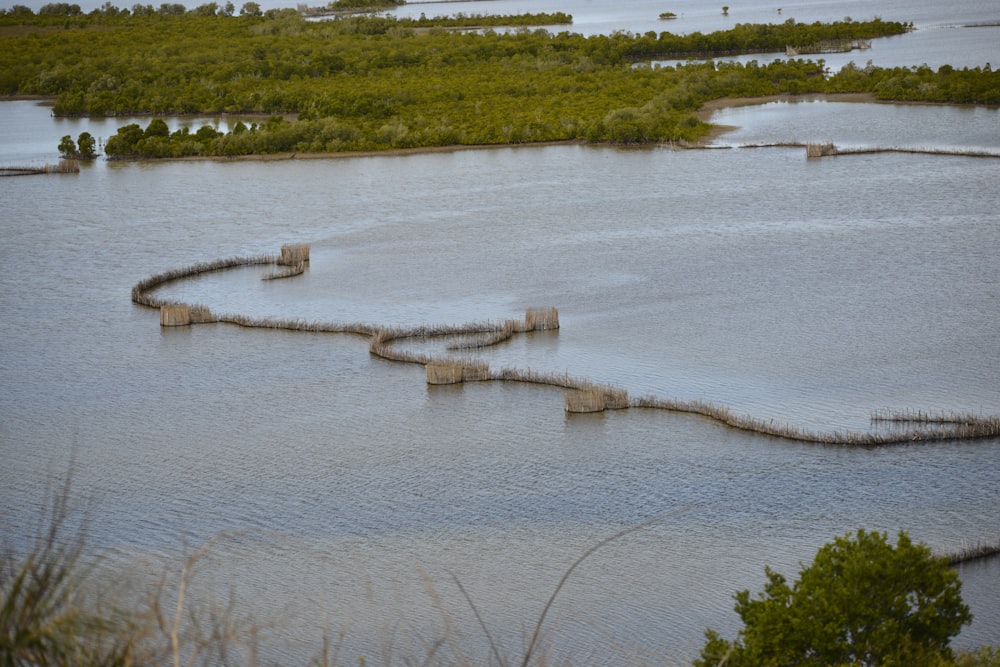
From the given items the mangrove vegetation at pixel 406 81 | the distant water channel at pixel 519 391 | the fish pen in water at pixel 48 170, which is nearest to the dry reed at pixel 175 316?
the distant water channel at pixel 519 391

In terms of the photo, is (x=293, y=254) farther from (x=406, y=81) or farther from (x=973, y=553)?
(x=406, y=81)

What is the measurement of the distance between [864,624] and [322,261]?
90.7ft

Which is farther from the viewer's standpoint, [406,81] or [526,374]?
[406,81]

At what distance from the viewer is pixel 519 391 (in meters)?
24.9

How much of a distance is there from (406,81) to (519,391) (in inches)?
2115

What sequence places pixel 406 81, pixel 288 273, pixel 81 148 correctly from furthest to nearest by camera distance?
1. pixel 406 81
2. pixel 81 148
3. pixel 288 273

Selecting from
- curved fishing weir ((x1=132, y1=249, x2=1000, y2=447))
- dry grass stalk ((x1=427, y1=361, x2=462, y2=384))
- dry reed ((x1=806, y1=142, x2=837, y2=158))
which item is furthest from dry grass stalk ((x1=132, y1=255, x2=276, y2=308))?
dry reed ((x1=806, y1=142, x2=837, y2=158))

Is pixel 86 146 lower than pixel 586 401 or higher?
higher

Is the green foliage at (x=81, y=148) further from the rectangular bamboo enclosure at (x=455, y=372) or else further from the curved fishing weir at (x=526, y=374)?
the rectangular bamboo enclosure at (x=455, y=372)

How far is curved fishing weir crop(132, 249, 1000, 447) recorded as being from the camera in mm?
20906

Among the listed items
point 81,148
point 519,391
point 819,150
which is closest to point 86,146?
point 81,148

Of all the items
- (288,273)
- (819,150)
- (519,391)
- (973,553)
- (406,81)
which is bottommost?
(973,553)

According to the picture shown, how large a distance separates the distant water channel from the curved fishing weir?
0.34 metres

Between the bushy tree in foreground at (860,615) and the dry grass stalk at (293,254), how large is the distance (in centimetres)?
2609
